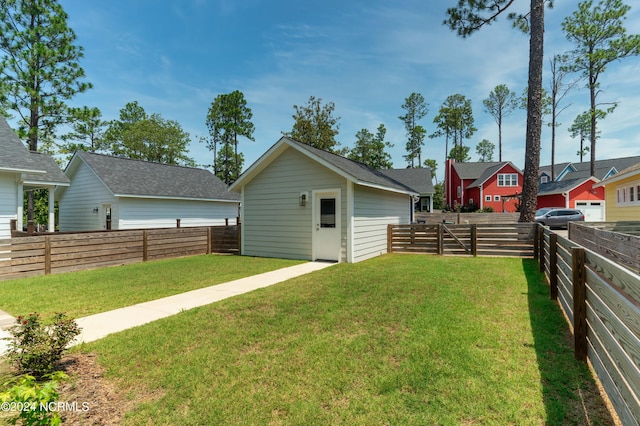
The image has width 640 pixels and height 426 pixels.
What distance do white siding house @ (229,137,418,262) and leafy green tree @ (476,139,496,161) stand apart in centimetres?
5474

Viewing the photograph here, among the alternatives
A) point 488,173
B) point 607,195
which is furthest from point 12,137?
point 488,173

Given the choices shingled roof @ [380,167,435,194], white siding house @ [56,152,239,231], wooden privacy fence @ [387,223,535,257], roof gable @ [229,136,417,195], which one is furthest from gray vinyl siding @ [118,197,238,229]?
shingled roof @ [380,167,435,194]

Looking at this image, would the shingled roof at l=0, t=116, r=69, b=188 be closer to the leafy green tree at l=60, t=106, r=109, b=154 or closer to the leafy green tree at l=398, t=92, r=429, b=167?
the leafy green tree at l=60, t=106, r=109, b=154

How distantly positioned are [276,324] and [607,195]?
781 inches

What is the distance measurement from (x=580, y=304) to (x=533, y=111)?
A: 11398 mm

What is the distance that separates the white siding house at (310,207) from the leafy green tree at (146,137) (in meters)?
30.5

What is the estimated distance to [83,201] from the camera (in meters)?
16.8

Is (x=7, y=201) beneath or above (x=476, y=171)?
beneath

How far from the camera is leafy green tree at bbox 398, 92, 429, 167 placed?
149 ft

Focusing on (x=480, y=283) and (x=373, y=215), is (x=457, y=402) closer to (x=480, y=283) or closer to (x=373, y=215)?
(x=480, y=283)

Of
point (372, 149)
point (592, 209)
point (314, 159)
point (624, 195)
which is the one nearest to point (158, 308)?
point (314, 159)

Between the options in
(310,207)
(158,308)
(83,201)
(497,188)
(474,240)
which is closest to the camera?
(158,308)

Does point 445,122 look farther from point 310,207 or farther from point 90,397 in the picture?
point 90,397

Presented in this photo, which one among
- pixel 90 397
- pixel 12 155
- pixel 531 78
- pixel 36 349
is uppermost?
pixel 531 78
